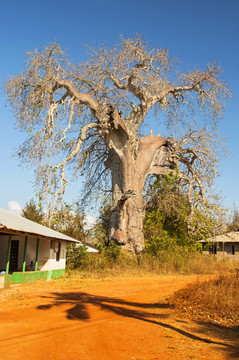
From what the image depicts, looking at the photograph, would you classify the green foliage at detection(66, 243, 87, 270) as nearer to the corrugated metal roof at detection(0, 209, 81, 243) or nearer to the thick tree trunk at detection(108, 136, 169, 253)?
the thick tree trunk at detection(108, 136, 169, 253)

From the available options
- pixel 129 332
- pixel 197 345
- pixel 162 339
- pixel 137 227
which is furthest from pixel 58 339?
pixel 137 227

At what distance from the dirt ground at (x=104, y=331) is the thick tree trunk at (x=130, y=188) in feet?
25.4

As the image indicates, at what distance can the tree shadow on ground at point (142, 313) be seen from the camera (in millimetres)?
6031

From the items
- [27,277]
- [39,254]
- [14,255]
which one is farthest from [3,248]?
[27,277]

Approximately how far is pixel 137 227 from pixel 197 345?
42.2ft

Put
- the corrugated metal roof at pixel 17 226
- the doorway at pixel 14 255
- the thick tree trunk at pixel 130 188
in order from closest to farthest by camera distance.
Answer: the corrugated metal roof at pixel 17 226 < the doorway at pixel 14 255 < the thick tree trunk at pixel 130 188

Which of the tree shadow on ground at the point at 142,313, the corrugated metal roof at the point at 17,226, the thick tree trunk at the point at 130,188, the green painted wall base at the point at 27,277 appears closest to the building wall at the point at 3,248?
the corrugated metal roof at the point at 17,226

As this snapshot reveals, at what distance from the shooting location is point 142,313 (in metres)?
8.02

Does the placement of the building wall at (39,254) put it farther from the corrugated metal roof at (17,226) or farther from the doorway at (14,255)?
the corrugated metal roof at (17,226)

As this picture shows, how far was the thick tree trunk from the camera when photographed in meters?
18.0

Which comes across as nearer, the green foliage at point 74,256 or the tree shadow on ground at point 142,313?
the tree shadow on ground at point 142,313

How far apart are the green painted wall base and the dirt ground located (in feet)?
7.37

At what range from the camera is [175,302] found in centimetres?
886

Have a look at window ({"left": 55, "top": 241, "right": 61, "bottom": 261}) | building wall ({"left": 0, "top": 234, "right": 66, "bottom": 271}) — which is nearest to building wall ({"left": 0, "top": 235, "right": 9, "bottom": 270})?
building wall ({"left": 0, "top": 234, "right": 66, "bottom": 271})
